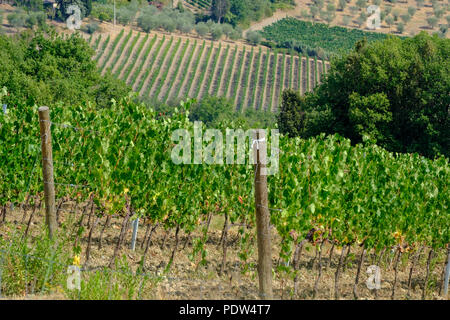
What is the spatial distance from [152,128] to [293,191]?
8.60 ft

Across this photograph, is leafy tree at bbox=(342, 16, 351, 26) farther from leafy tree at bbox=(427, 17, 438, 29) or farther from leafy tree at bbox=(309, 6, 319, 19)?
leafy tree at bbox=(427, 17, 438, 29)

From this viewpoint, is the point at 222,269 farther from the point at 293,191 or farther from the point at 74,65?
the point at 74,65

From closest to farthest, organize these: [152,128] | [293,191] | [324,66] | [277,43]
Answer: [293,191] < [152,128] < [324,66] < [277,43]

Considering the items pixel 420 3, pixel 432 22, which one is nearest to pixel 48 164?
pixel 432 22

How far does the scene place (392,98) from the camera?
3052cm

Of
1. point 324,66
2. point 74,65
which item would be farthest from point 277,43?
point 74,65

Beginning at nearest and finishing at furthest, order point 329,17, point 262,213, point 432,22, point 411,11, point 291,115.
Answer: point 262,213
point 291,115
point 432,22
point 329,17
point 411,11

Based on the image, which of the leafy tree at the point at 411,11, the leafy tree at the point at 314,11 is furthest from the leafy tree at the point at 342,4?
the leafy tree at the point at 411,11

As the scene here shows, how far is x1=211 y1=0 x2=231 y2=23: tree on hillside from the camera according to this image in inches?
4535

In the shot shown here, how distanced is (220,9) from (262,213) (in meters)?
114

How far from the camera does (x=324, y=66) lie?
8588cm

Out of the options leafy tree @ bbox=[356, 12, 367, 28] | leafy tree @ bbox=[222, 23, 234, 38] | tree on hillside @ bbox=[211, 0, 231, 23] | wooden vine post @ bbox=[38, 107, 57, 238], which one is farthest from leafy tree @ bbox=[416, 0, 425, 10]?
wooden vine post @ bbox=[38, 107, 57, 238]

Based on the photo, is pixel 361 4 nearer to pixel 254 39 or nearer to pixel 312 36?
pixel 312 36

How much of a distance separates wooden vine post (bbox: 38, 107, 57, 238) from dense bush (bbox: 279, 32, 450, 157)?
2198 centimetres
